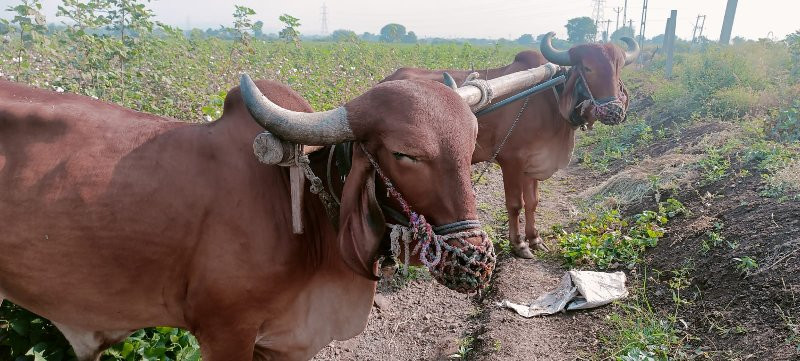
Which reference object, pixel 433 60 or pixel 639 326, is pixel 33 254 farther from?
pixel 433 60

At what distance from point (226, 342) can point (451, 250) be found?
3.76 feet

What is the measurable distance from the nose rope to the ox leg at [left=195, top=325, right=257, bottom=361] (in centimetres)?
92

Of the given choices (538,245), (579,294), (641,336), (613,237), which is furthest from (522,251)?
(641,336)

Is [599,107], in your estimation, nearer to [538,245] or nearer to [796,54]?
[538,245]

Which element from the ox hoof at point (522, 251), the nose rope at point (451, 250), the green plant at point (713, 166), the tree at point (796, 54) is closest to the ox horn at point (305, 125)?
the nose rope at point (451, 250)

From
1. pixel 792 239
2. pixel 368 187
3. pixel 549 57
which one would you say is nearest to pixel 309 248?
pixel 368 187

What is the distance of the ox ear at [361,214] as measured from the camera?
204cm

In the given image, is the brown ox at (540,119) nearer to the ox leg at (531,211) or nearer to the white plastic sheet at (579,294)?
the ox leg at (531,211)

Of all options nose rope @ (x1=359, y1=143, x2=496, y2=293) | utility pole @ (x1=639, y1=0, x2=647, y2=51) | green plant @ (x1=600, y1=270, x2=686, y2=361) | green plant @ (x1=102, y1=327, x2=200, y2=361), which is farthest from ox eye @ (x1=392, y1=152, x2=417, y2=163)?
utility pole @ (x1=639, y1=0, x2=647, y2=51)

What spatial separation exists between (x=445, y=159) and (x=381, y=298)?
2.87 m

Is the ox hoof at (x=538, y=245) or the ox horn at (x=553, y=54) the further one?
the ox hoof at (x=538, y=245)

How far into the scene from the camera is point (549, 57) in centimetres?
566

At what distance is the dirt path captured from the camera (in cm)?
391

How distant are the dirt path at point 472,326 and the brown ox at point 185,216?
1700 millimetres
